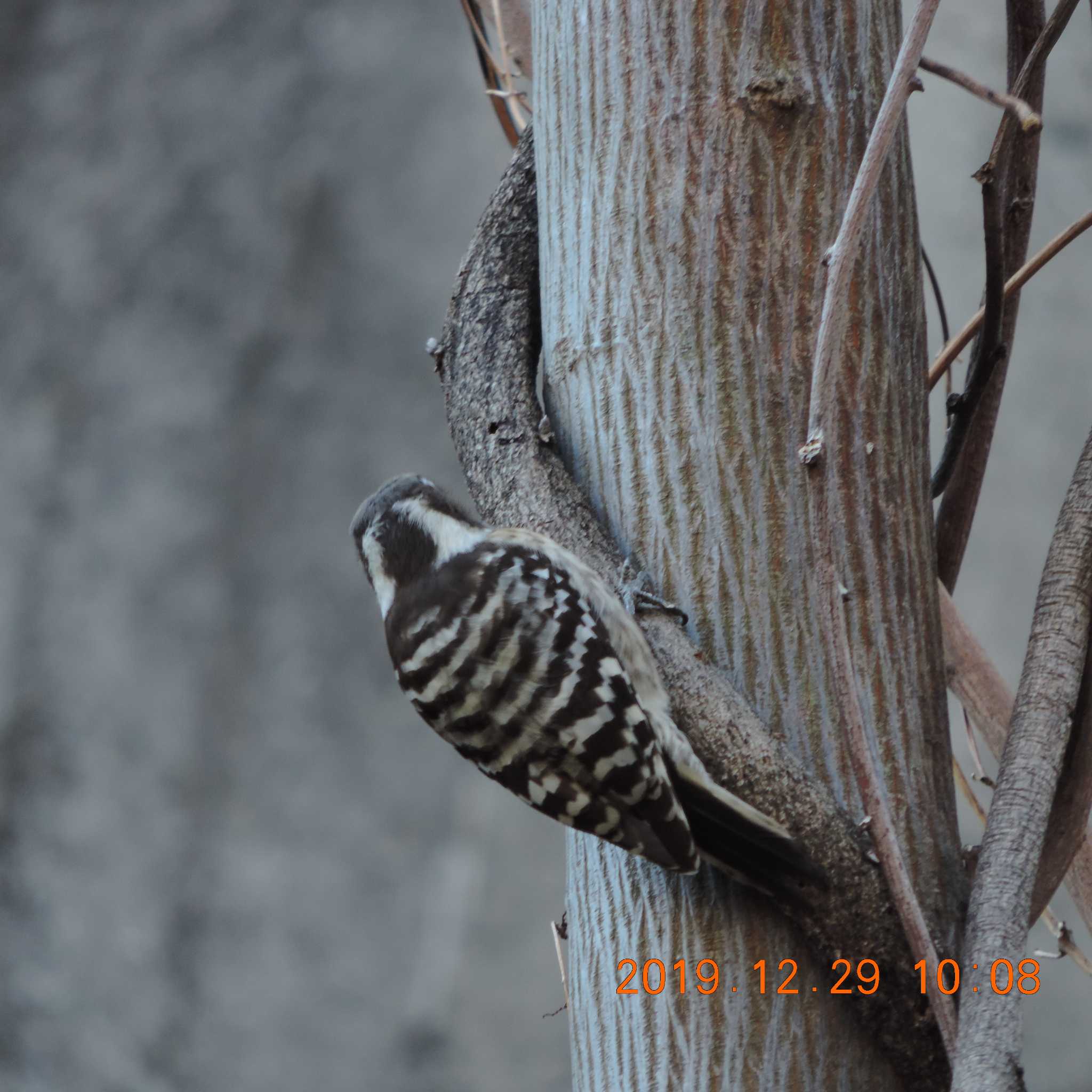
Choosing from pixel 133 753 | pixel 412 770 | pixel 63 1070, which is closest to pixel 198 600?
pixel 133 753

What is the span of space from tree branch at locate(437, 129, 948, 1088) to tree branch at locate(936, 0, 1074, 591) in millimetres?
438

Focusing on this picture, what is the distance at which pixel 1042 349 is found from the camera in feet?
12.4

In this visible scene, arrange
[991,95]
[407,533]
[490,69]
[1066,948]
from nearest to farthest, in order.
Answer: [991,95], [1066,948], [407,533], [490,69]

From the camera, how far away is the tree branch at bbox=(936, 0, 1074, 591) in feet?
4.70

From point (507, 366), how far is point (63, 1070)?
381 centimetres

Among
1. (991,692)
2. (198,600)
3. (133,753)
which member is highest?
(198,600)

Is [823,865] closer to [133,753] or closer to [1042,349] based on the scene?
[1042,349]

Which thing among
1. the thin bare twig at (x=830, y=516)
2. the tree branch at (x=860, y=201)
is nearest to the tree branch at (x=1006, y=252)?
the thin bare twig at (x=830, y=516)

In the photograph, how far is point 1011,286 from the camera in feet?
4.64

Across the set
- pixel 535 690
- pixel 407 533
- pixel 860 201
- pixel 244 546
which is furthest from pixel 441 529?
pixel 244 546

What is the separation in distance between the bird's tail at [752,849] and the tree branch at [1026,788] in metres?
0.17

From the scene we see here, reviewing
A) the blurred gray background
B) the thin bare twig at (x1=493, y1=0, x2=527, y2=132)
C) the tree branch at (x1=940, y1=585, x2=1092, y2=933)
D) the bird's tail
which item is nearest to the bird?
the bird's tail

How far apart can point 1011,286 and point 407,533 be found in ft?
2.87
